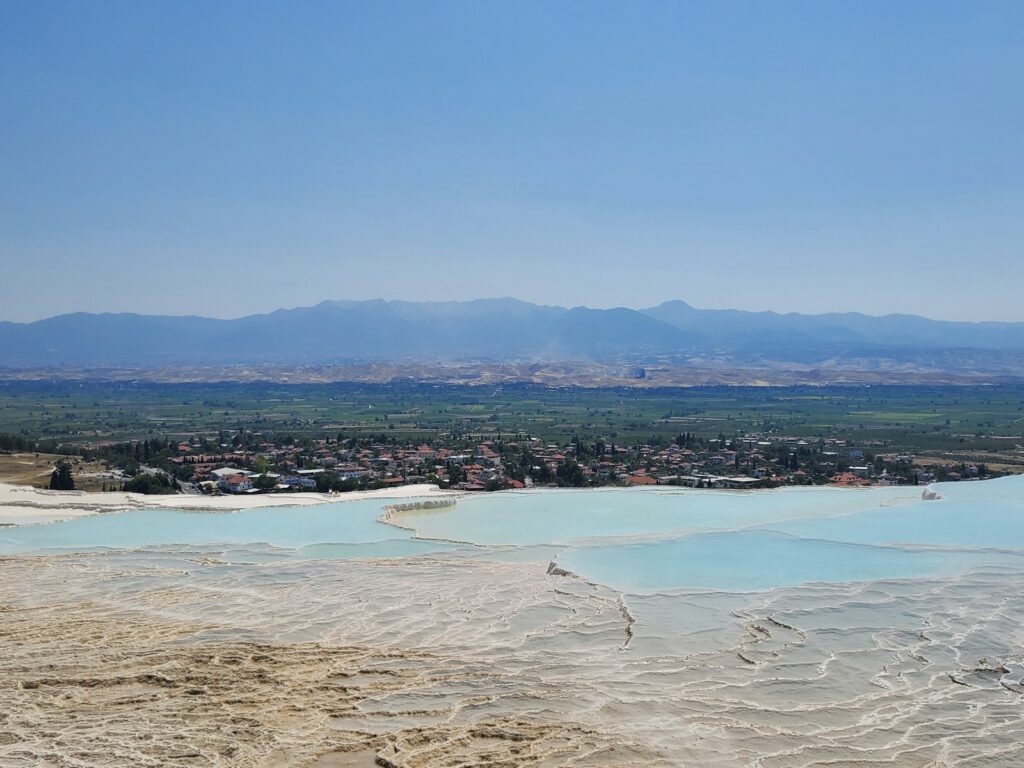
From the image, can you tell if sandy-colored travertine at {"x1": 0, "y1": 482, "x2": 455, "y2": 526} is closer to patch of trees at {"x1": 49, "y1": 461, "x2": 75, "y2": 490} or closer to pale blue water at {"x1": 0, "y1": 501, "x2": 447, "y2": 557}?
pale blue water at {"x1": 0, "y1": 501, "x2": 447, "y2": 557}

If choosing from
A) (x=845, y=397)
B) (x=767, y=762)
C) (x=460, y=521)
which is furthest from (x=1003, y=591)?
(x=845, y=397)

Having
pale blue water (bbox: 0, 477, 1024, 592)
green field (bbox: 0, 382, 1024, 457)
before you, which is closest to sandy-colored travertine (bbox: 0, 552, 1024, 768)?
pale blue water (bbox: 0, 477, 1024, 592)

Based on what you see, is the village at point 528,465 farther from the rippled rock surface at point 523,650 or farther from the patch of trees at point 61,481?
the rippled rock surface at point 523,650

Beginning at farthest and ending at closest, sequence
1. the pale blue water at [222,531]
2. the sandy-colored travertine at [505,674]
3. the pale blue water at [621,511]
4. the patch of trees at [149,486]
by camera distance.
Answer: the patch of trees at [149,486] → the pale blue water at [621,511] → the pale blue water at [222,531] → the sandy-colored travertine at [505,674]

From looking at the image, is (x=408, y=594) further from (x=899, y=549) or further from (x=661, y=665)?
(x=899, y=549)

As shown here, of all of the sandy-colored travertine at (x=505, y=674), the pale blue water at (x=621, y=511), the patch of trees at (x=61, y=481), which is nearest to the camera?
the sandy-colored travertine at (x=505, y=674)

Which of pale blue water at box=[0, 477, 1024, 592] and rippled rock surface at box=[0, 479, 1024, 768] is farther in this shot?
pale blue water at box=[0, 477, 1024, 592]

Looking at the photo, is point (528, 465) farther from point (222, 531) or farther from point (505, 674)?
point (505, 674)

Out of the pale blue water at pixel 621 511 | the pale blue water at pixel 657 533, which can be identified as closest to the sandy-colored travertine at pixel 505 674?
the pale blue water at pixel 657 533
